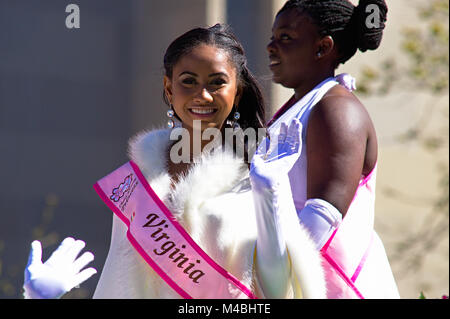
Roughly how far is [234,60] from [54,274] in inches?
32.7

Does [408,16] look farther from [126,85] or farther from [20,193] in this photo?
[20,193]

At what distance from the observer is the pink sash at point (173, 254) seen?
239 cm

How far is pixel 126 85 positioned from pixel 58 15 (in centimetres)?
88

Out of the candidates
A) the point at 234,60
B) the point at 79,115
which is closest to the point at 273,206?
the point at 234,60

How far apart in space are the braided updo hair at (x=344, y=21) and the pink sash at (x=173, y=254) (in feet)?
2.60

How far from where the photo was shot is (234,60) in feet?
8.63

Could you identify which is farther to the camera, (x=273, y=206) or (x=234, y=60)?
(x=234, y=60)

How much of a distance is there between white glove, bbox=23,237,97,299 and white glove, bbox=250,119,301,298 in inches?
18.6

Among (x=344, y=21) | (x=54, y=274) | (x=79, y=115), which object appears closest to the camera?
(x=54, y=274)

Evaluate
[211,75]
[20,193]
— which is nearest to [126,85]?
[20,193]

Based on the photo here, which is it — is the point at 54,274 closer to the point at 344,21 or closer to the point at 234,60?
the point at 234,60

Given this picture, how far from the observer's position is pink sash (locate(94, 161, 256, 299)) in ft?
7.84

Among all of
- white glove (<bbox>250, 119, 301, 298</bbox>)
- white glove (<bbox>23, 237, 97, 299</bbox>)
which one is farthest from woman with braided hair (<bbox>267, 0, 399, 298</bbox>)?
white glove (<bbox>23, 237, 97, 299</bbox>)

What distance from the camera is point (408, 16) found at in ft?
22.0
